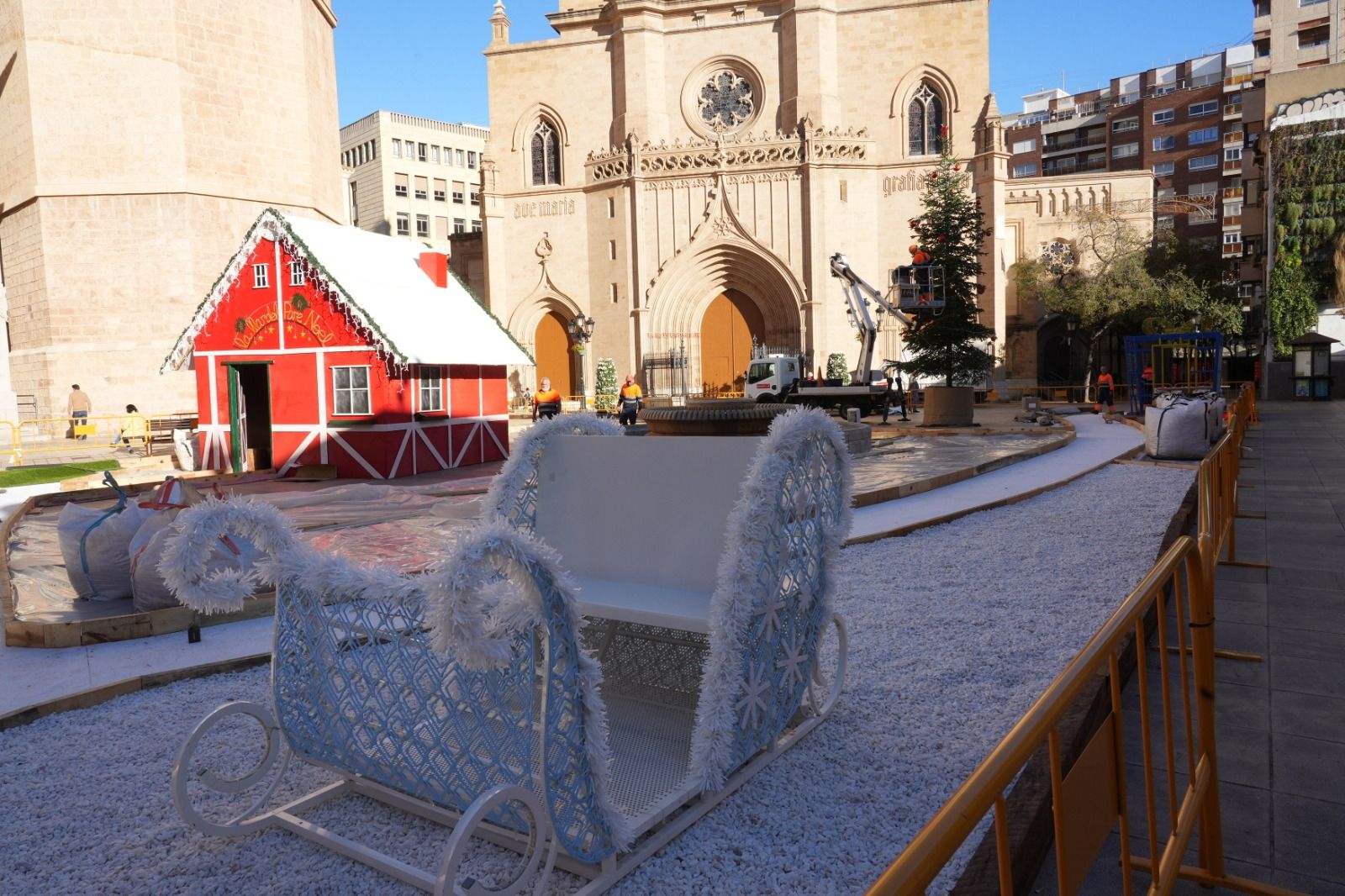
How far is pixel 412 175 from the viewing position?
216 feet

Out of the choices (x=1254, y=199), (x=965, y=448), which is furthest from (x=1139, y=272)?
(x=965, y=448)

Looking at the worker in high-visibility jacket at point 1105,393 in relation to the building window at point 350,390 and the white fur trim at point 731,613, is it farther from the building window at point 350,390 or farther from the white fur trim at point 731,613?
the white fur trim at point 731,613

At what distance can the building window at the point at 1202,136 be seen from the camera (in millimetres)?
59856

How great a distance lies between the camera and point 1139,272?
1305 inches

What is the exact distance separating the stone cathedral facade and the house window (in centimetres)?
1945

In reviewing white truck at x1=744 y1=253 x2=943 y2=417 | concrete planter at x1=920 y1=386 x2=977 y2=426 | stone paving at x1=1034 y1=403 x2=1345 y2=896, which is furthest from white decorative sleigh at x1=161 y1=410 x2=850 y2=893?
concrete planter at x1=920 y1=386 x2=977 y2=426

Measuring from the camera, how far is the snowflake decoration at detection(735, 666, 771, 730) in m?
3.05

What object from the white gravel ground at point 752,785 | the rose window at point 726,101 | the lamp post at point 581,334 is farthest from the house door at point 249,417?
the rose window at point 726,101

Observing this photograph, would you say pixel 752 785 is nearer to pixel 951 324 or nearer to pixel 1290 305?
pixel 951 324

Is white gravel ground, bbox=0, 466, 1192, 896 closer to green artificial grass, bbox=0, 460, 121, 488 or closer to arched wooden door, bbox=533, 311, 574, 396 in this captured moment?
green artificial grass, bbox=0, 460, 121, 488

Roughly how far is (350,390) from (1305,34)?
55171 mm

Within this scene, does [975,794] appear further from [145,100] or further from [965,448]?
[145,100]

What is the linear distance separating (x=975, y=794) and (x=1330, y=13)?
59262 millimetres

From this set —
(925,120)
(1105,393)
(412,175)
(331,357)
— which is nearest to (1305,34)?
(925,120)
